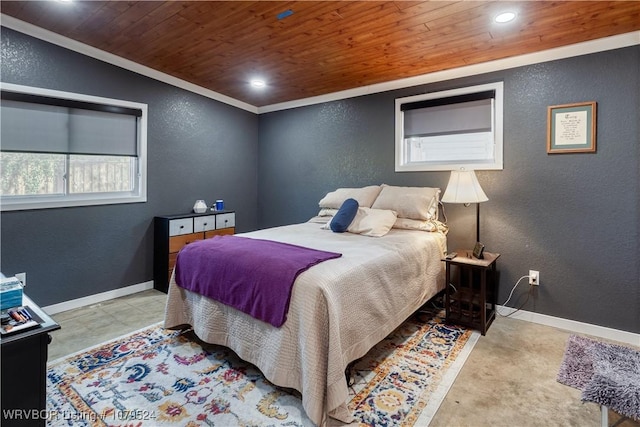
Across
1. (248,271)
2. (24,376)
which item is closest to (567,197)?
(248,271)

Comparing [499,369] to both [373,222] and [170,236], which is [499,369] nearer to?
[373,222]

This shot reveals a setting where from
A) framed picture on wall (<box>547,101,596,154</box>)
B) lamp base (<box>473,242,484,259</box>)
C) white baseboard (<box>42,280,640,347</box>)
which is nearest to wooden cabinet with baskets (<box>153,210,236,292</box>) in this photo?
white baseboard (<box>42,280,640,347</box>)

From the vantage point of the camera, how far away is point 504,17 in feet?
7.53

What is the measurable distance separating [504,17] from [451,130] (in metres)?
1.25

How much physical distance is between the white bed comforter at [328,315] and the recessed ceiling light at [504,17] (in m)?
1.75

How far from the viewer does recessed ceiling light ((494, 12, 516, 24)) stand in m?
2.26

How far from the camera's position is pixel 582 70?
106 inches

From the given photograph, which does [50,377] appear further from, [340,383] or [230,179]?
[230,179]

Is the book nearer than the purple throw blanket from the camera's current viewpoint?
Yes

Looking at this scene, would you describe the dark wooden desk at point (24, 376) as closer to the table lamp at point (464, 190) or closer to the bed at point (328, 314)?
the bed at point (328, 314)

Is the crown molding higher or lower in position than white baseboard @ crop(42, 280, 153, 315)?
higher

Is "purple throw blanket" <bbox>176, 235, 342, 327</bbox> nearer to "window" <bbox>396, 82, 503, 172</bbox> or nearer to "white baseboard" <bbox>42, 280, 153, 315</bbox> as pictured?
"white baseboard" <bbox>42, 280, 153, 315</bbox>

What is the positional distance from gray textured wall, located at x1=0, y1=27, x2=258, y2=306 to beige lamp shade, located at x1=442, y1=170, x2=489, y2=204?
3.08 m

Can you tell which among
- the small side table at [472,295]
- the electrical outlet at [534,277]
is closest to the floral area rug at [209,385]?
the small side table at [472,295]
